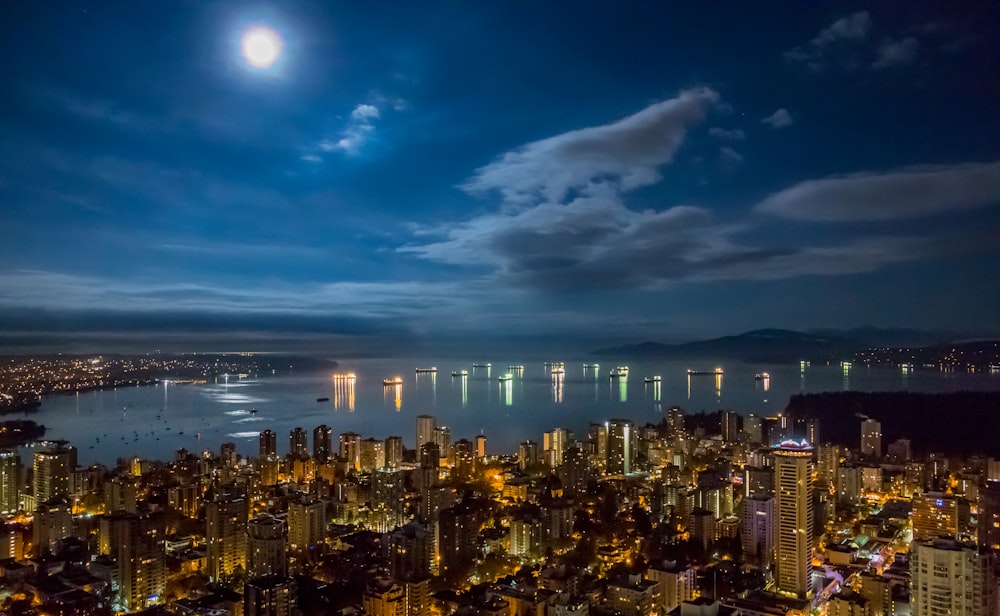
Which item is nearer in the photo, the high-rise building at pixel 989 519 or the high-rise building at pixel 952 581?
the high-rise building at pixel 952 581

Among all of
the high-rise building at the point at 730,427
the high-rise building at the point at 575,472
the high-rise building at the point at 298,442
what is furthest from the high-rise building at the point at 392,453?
the high-rise building at the point at 730,427

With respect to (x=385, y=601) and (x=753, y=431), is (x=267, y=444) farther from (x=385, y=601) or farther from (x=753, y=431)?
(x=753, y=431)

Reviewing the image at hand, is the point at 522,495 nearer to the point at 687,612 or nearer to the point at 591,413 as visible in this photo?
the point at 687,612

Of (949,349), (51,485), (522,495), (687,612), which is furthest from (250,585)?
(949,349)

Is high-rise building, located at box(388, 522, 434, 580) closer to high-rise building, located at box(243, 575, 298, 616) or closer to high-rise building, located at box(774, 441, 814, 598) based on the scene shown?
high-rise building, located at box(243, 575, 298, 616)

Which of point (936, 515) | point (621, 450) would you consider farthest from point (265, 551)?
point (936, 515)

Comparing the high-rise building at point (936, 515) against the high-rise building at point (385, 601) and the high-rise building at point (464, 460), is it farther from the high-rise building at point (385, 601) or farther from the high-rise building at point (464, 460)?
the high-rise building at point (464, 460)
